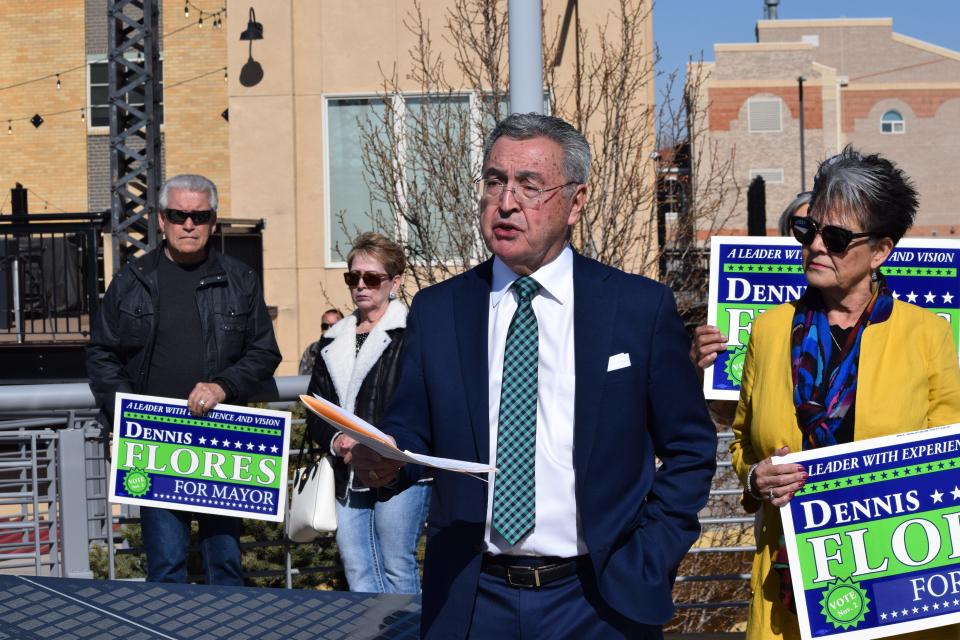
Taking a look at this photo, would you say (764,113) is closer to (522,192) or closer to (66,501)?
(66,501)

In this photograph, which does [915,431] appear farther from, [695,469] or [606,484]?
[606,484]

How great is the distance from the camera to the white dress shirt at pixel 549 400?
3.09 m

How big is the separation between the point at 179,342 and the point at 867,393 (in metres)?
3.11

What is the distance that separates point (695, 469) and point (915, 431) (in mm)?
621

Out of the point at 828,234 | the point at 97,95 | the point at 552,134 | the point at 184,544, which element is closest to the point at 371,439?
the point at 552,134

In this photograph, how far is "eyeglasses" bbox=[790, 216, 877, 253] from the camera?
3529 mm

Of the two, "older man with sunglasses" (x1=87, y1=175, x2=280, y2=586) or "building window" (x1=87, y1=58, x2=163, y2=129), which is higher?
"building window" (x1=87, y1=58, x2=163, y2=129)

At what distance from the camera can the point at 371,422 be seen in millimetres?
5477

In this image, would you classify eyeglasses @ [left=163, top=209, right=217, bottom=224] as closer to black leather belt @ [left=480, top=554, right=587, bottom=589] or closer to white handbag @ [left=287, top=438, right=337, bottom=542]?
white handbag @ [left=287, top=438, right=337, bottom=542]

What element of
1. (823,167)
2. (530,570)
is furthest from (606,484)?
(823,167)

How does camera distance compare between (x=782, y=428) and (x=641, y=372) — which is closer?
(x=641, y=372)

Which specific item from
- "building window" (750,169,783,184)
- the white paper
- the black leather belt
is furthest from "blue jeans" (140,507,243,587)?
"building window" (750,169,783,184)

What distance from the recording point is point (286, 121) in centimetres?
1770

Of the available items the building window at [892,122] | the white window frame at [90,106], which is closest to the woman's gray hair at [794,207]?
the white window frame at [90,106]
